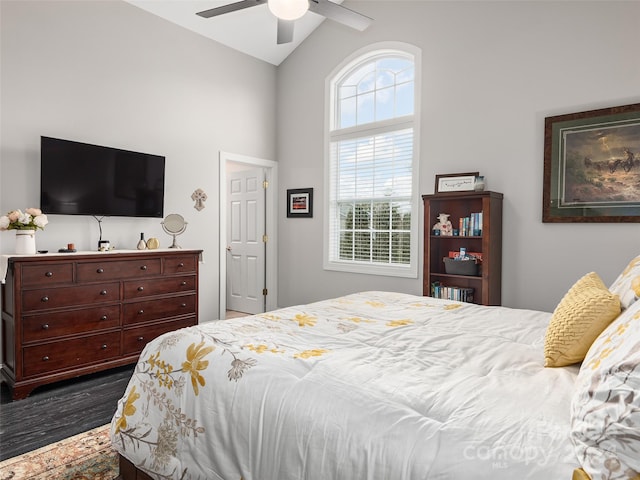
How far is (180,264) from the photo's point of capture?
152 inches

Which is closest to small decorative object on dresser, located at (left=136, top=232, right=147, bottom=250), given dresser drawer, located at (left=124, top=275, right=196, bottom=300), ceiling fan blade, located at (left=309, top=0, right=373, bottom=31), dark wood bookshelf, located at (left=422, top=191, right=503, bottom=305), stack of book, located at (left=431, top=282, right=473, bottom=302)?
dresser drawer, located at (left=124, top=275, right=196, bottom=300)

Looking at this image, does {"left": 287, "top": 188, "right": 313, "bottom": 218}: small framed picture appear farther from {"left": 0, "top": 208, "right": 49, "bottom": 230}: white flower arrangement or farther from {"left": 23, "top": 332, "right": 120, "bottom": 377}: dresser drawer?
{"left": 0, "top": 208, "right": 49, "bottom": 230}: white flower arrangement

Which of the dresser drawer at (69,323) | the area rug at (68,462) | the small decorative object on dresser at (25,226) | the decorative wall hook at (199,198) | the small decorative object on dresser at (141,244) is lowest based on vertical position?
the area rug at (68,462)

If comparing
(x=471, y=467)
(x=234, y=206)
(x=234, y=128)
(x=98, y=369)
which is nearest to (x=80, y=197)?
(x=98, y=369)

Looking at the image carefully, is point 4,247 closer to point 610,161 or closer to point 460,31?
point 460,31

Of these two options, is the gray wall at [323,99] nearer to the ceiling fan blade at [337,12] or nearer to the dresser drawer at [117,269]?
the dresser drawer at [117,269]

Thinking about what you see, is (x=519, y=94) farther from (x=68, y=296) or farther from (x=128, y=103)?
(x=68, y=296)

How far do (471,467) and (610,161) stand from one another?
3.20 meters

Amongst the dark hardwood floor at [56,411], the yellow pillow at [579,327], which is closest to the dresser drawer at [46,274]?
the dark hardwood floor at [56,411]

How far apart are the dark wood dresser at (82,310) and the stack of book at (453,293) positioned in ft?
7.87

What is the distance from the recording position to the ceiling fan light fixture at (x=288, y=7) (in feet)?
8.05

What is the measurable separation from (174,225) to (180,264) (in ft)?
1.75

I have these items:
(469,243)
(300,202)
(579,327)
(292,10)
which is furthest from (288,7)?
(300,202)

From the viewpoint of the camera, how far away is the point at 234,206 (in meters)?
5.85
